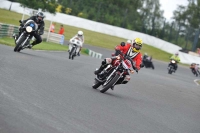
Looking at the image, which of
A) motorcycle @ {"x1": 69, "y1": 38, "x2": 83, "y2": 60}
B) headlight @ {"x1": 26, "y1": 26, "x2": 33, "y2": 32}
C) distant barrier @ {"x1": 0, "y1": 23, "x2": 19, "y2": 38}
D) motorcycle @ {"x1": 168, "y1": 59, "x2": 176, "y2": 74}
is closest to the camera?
headlight @ {"x1": 26, "y1": 26, "x2": 33, "y2": 32}

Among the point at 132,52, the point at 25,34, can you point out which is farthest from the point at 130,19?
the point at 132,52

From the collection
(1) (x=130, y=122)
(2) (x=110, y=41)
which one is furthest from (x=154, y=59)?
(1) (x=130, y=122)

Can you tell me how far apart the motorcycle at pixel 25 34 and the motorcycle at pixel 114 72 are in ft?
22.0

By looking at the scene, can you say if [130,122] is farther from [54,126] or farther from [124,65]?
[124,65]

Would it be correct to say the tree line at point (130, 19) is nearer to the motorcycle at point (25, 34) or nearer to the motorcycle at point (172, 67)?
the motorcycle at point (172, 67)

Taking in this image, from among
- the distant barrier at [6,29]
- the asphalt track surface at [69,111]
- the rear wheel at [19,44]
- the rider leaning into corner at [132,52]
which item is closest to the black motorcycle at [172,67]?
the distant barrier at [6,29]

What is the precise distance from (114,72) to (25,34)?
24.3 feet

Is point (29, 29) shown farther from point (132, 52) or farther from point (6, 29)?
point (6, 29)

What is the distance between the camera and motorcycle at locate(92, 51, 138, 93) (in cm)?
1326

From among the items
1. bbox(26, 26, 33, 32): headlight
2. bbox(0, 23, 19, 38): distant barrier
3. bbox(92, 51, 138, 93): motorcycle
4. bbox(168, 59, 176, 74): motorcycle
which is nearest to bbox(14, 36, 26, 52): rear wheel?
bbox(26, 26, 33, 32): headlight

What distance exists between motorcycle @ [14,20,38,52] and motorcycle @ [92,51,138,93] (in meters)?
6.72

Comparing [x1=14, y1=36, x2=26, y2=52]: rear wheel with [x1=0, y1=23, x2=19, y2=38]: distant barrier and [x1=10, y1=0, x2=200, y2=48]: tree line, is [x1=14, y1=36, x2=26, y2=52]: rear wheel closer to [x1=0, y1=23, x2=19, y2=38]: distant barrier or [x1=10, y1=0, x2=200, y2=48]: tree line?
[x1=0, y1=23, x2=19, y2=38]: distant barrier

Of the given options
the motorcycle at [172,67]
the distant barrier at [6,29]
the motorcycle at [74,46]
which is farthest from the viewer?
the motorcycle at [172,67]

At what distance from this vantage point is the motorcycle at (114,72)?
13.3 meters
